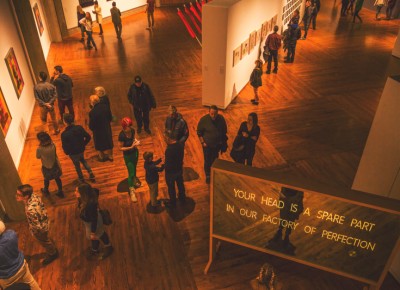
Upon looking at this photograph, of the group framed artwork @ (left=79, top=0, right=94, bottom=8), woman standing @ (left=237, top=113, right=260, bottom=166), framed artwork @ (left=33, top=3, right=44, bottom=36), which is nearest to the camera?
woman standing @ (left=237, top=113, right=260, bottom=166)

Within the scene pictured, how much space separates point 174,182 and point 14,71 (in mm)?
5330

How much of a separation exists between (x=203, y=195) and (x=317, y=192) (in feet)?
9.89

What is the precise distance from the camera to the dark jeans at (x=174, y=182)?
5870 millimetres

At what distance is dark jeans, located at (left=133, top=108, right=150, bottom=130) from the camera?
8.10 metres

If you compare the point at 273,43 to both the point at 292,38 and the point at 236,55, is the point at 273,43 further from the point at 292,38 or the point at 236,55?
the point at 236,55

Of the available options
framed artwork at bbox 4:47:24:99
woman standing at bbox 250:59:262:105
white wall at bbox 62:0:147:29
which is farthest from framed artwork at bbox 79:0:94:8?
woman standing at bbox 250:59:262:105

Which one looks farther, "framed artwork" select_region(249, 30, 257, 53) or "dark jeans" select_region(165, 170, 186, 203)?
"framed artwork" select_region(249, 30, 257, 53)

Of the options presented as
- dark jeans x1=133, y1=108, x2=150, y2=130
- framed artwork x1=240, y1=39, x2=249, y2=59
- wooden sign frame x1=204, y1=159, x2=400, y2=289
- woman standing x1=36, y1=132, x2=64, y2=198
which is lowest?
dark jeans x1=133, y1=108, x2=150, y2=130

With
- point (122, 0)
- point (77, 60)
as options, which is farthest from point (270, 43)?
point (122, 0)

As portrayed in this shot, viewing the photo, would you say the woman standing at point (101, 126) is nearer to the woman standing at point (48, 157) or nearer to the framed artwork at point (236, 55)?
the woman standing at point (48, 157)

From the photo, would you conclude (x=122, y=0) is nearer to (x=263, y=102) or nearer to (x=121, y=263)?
(x=263, y=102)

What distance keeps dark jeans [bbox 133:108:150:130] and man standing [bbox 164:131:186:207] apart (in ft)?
6.46

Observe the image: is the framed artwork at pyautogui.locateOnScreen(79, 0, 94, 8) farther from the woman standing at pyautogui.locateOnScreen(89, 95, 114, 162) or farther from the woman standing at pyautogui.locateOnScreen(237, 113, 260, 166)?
the woman standing at pyautogui.locateOnScreen(237, 113, 260, 166)

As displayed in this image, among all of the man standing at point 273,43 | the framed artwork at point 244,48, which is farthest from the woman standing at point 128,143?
the man standing at point 273,43
